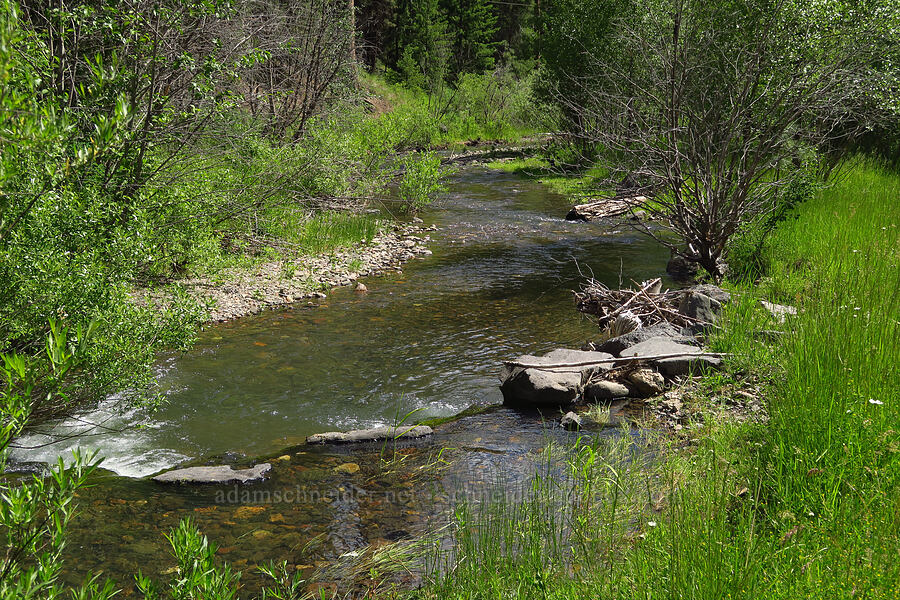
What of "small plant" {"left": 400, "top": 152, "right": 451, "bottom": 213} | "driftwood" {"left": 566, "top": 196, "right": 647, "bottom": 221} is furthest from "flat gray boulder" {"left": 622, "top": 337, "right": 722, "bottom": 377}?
"driftwood" {"left": 566, "top": 196, "right": 647, "bottom": 221}

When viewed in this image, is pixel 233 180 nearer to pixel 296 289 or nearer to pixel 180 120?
pixel 180 120

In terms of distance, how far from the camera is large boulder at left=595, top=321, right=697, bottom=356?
322 inches

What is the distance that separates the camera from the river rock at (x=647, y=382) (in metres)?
7.25

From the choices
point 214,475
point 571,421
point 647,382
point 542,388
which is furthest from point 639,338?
point 214,475

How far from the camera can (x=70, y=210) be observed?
5238 millimetres

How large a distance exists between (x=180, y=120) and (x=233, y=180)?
4.51 feet

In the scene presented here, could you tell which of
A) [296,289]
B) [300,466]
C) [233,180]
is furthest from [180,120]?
Result: [300,466]

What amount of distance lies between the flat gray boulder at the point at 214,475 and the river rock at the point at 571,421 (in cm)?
290

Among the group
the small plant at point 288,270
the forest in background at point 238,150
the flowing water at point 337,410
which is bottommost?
the flowing water at point 337,410

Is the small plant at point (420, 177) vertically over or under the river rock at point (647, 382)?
over

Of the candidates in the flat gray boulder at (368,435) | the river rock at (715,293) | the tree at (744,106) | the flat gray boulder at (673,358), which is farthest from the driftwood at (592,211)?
the flat gray boulder at (368,435)

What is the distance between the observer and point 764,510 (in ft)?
11.5

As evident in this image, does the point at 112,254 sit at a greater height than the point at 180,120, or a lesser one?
lesser

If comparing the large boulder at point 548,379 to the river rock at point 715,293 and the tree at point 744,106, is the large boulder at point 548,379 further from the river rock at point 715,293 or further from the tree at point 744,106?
the tree at point 744,106
